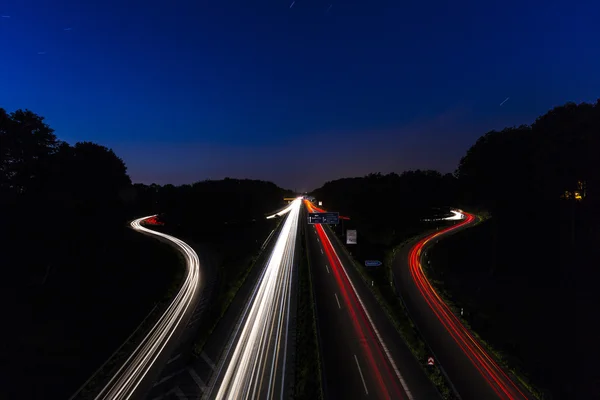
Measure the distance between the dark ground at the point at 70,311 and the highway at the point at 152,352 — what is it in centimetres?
266

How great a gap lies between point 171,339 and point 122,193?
127 ft

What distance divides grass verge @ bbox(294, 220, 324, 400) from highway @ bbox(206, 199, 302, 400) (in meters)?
1.10

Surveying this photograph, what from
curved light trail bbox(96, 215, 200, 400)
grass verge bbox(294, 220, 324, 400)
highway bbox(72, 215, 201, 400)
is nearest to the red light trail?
grass verge bbox(294, 220, 324, 400)

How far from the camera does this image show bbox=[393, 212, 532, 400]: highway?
69.7ft

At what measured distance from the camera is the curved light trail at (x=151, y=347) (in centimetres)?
2253

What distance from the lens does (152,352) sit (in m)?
27.2

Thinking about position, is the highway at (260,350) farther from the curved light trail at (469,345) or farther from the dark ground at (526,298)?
the dark ground at (526,298)

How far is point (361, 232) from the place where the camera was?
84.2 meters

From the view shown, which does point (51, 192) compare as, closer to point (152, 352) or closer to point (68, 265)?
point (68, 265)

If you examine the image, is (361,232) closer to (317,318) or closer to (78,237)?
(317,318)

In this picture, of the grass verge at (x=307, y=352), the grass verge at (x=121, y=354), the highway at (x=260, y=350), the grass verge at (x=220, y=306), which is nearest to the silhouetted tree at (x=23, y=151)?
the grass verge at (x=121, y=354)

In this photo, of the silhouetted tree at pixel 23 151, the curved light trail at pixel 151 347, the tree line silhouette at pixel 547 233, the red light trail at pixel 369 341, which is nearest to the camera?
the red light trail at pixel 369 341

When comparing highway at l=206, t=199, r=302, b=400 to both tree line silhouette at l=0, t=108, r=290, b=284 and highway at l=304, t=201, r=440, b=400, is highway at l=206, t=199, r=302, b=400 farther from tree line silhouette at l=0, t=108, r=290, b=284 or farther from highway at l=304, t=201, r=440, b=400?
tree line silhouette at l=0, t=108, r=290, b=284

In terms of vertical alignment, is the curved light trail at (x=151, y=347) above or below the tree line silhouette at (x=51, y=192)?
below
